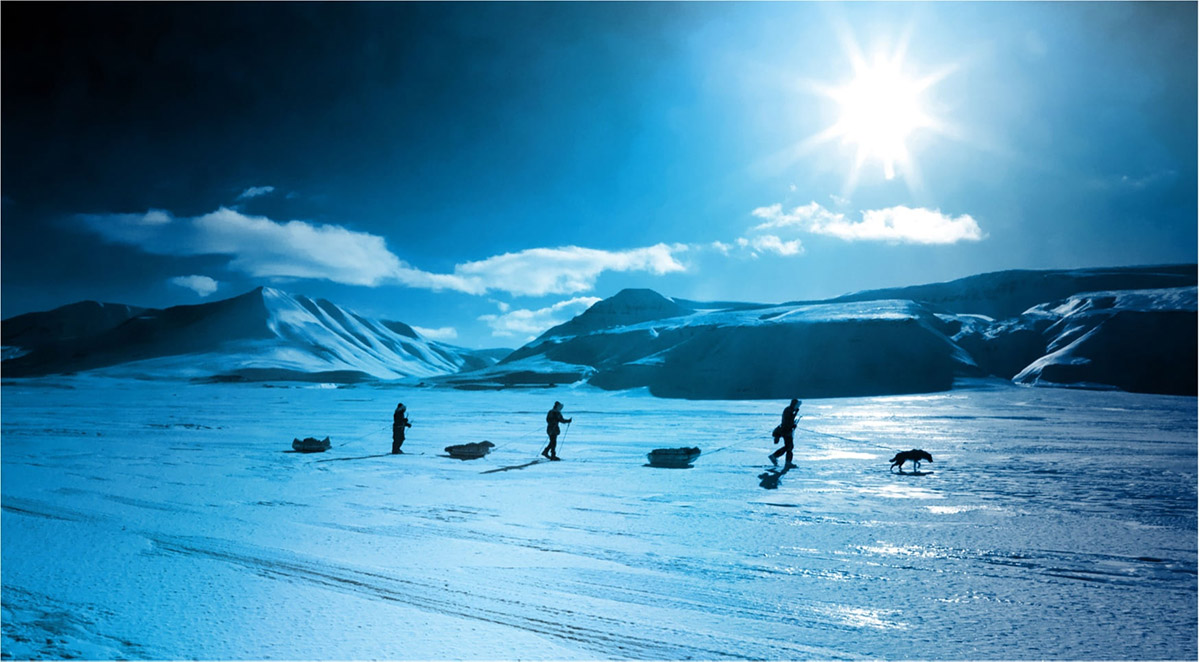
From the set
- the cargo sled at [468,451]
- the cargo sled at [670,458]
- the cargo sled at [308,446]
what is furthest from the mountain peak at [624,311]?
the cargo sled at [670,458]

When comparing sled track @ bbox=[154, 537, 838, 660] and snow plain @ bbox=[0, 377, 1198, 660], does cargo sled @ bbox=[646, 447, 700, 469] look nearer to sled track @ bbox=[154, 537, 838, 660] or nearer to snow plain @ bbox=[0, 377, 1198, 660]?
snow plain @ bbox=[0, 377, 1198, 660]

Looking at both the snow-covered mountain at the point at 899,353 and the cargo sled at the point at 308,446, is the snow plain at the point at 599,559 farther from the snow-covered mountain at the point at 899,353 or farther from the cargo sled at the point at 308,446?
the snow-covered mountain at the point at 899,353

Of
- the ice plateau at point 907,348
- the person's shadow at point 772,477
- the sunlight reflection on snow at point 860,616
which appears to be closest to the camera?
the sunlight reflection on snow at point 860,616

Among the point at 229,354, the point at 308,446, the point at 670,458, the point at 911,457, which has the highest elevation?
Result: the point at 229,354

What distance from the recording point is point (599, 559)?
23.0ft

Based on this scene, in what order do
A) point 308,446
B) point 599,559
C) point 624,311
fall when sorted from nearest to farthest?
point 599,559, point 308,446, point 624,311

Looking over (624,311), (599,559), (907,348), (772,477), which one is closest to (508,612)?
(599,559)

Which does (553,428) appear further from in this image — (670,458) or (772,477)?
(772,477)

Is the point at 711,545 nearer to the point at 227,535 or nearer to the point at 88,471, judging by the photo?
the point at 227,535

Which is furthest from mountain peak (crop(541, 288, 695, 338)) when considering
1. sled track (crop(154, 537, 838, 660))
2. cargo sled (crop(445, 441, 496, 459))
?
sled track (crop(154, 537, 838, 660))

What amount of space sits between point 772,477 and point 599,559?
7011 mm

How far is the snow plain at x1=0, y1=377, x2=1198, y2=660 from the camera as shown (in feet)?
16.5

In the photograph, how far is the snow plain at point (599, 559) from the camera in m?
5.04

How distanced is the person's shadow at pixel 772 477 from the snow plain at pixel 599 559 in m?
0.11
